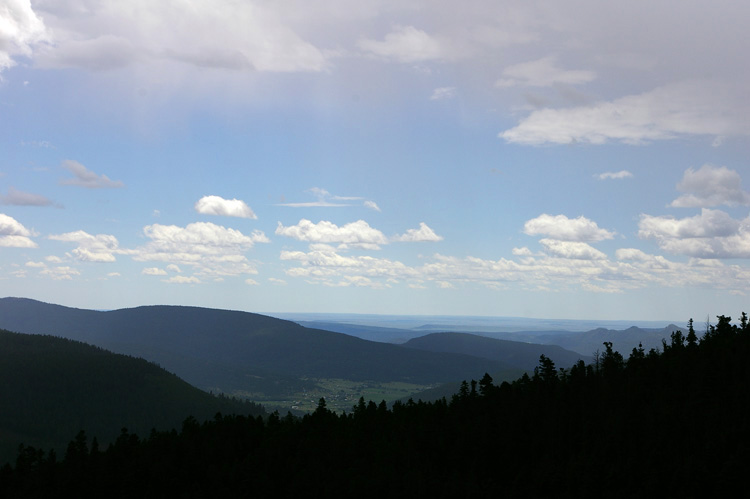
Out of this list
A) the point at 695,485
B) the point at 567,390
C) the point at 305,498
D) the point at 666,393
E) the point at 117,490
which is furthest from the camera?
the point at 567,390

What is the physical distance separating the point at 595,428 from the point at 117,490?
106m

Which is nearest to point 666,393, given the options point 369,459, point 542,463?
point 542,463

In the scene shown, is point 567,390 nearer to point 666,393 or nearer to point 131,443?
point 666,393

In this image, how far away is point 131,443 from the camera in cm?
16975

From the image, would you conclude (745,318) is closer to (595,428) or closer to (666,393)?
(666,393)

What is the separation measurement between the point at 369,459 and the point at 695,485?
69352 millimetres

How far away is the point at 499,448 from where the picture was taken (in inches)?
5763

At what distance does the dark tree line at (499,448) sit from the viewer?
12431cm

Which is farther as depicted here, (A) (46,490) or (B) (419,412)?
(B) (419,412)

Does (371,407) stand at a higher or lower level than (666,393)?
lower

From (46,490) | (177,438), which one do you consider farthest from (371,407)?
(46,490)

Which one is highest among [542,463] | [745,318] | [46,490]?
[745,318]

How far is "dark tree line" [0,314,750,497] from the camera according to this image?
4894 inches

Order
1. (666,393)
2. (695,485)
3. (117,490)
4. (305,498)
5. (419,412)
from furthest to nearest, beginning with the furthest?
(419,412)
(666,393)
(117,490)
(305,498)
(695,485)
